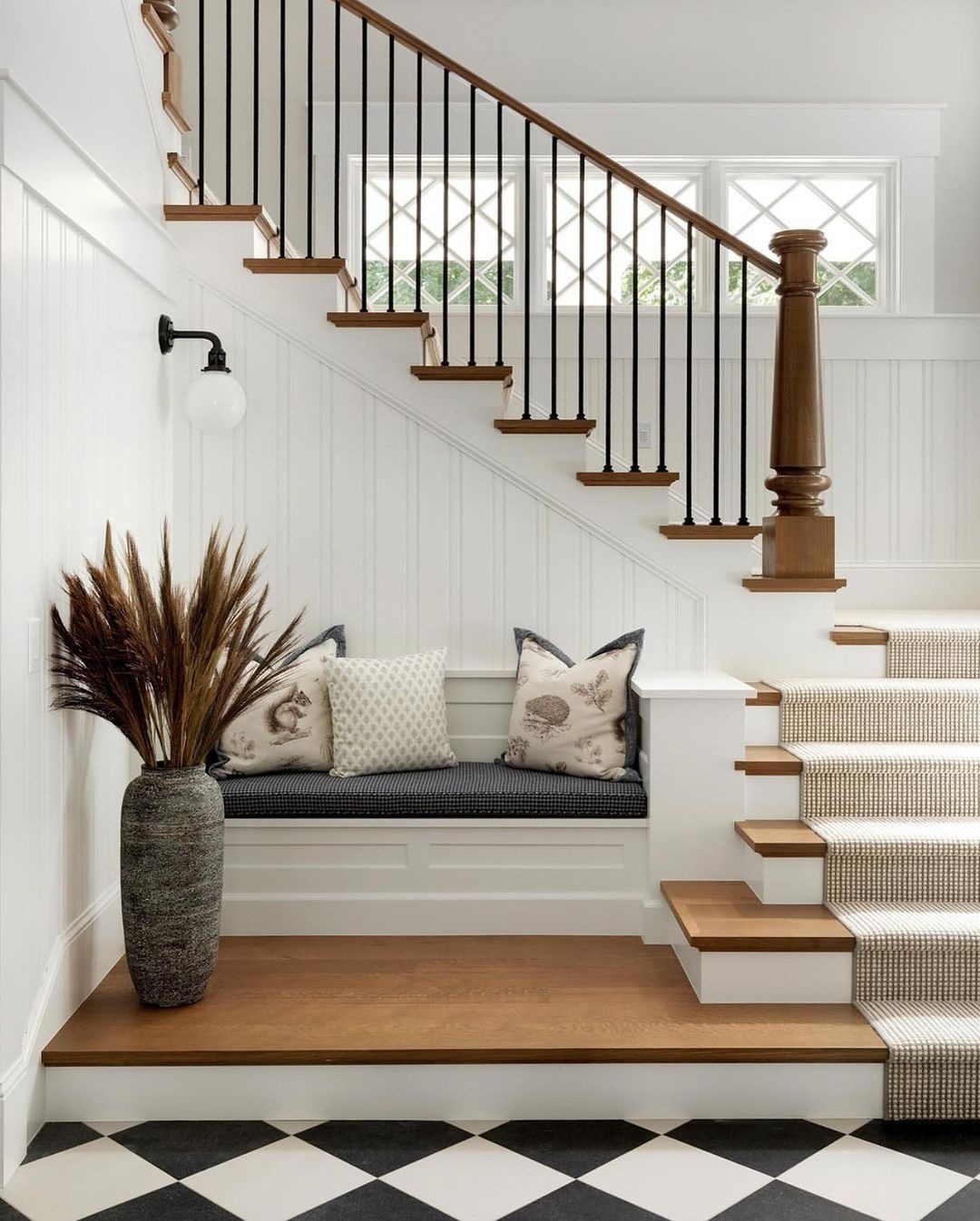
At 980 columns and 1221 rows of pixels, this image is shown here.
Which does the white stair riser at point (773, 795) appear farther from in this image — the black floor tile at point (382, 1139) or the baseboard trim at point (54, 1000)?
the baseboard trim at point (54, 1000)

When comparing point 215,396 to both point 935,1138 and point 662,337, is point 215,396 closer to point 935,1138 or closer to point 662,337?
point 662,337

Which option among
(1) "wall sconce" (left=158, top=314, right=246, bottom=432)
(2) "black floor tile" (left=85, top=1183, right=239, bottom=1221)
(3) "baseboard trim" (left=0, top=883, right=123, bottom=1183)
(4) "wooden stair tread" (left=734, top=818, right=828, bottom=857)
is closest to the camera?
(2) "black floor tile" (left=85, top=1183, right=239, bottom=1221)

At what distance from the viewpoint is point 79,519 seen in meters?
2.81

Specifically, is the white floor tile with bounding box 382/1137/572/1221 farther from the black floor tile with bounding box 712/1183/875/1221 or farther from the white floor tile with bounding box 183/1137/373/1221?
the black floor tile with bounding box 712/1183/875/1221

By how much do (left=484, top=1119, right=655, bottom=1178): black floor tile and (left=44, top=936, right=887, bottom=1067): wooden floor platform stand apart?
0.14 m

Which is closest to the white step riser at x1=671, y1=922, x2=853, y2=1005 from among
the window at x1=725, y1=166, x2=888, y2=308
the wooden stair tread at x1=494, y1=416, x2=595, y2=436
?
the wooden stair tread at x1=494, y1=416, x2=595, y2=436

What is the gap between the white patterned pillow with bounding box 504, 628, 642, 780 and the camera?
135 inches

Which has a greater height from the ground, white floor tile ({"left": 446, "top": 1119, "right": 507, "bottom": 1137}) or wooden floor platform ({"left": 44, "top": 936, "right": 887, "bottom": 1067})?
wooden floor platform ({"left": 44, "top": 936, "right": 887, "bottom": 1067})

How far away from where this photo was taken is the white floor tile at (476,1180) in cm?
218

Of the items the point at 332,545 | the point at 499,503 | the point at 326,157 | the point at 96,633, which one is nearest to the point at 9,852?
the point at 96,633

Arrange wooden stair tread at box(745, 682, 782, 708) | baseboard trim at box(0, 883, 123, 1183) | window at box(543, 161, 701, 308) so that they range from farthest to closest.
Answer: window at box(543, 161, 701, 308)
wooden stair tread at box(745, 682, 782, 708)
baseboard trim at box(0, 883, 123, 1183)

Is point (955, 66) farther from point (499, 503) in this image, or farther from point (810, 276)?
point (499, 503)

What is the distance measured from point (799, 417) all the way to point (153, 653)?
2226 mm

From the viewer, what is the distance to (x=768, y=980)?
2773 millimetres
